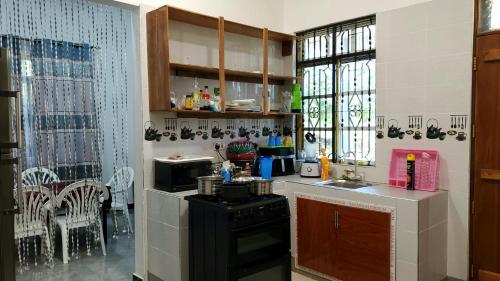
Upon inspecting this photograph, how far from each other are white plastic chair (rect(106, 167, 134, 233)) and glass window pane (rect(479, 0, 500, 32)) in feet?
13.8

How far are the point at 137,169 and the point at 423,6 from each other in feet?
8.73

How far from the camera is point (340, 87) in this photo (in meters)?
3.57

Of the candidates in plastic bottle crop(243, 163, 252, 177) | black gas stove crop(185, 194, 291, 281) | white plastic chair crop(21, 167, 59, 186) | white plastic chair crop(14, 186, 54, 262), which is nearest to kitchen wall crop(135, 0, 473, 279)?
plastic bottle crop(243, 163, 252, 177)

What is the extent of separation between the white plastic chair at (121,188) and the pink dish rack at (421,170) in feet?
11.1

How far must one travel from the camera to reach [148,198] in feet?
9.68

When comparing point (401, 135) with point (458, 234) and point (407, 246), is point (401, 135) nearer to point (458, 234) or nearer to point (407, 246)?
point (458, 234)

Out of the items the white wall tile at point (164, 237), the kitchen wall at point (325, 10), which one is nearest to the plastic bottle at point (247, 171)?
the white wall tile at point (164, 237)

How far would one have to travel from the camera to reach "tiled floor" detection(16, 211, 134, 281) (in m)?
3.27

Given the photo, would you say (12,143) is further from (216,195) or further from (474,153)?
(474,153)

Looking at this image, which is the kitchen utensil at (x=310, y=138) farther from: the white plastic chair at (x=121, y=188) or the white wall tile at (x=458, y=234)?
the white plastic chair at (x=121, y=188)

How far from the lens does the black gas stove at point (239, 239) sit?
87.4 inches

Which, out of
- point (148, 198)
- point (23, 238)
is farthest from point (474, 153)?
point (23, 238)


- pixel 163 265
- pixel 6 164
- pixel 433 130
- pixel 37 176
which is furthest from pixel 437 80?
pixel 37 176

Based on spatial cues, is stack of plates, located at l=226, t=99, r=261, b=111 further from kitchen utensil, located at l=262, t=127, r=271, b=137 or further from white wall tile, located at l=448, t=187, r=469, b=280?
white wall tile, located at l=448, t=187, r=469, b=280
